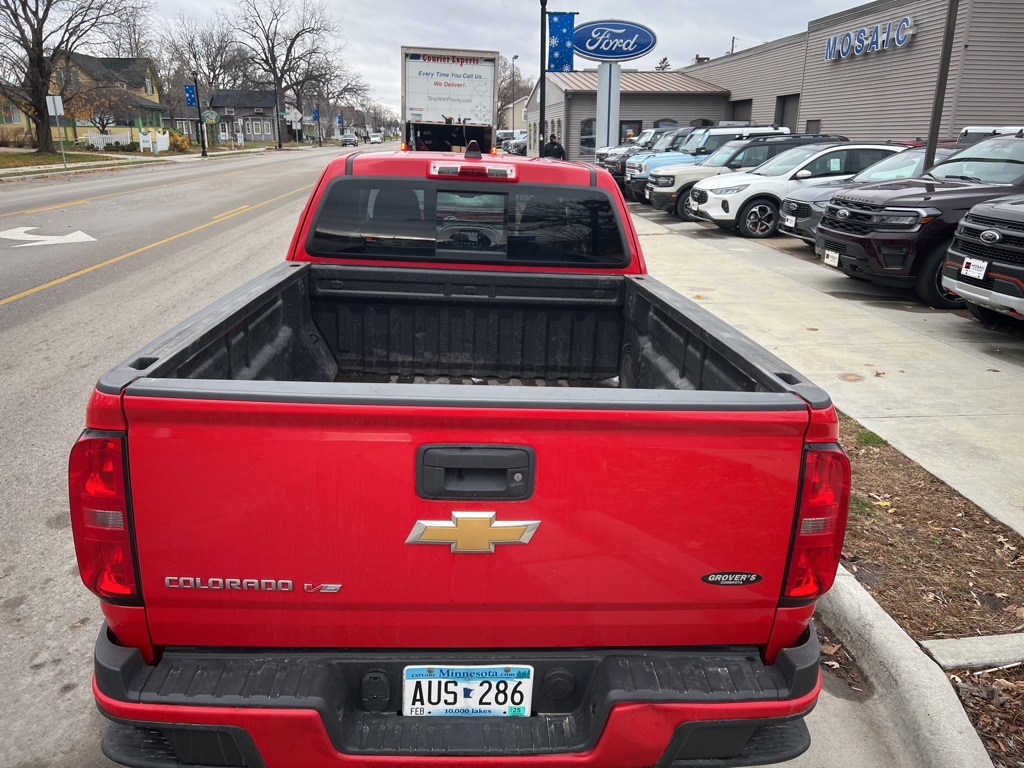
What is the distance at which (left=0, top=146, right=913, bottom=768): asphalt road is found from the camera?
2900mm

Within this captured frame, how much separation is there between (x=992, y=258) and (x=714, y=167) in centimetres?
1201

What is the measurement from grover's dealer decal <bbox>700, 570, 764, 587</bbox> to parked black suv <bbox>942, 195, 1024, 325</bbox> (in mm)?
6570

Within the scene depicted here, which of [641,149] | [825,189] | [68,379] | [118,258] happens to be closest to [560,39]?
[641,149]

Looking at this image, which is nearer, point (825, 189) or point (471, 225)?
point (471, 225)

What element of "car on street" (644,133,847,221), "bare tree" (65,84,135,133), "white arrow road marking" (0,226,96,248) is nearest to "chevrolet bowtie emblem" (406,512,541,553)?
"white arrow road marking" (0,226,96,248)

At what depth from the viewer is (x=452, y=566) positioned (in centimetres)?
197

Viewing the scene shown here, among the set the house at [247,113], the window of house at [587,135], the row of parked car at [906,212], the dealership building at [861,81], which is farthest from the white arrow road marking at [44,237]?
the house at [247,113]

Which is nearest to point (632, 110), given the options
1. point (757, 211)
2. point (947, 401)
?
point (757, 211)

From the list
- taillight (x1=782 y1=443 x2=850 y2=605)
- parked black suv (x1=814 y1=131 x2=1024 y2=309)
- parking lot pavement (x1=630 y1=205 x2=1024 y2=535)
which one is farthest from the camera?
parked black suv (x1=814 y1=131 x2=1024 y2=309)

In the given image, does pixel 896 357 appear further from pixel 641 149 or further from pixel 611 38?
pixel 611 38

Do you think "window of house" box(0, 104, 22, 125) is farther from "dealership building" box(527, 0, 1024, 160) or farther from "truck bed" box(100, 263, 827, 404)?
"truck bed" box(100, 263, 827, 404)

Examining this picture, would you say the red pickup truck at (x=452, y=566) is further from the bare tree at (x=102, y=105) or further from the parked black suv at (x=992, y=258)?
the bare tree at (x=102, y=105)

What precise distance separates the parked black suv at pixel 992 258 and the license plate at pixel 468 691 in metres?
7.00

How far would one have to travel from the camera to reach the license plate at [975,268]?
752 cm
